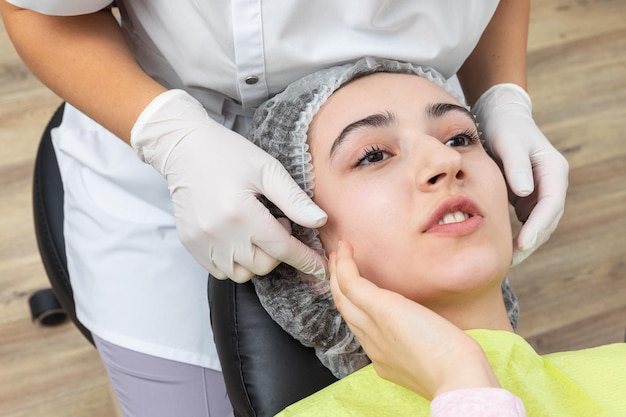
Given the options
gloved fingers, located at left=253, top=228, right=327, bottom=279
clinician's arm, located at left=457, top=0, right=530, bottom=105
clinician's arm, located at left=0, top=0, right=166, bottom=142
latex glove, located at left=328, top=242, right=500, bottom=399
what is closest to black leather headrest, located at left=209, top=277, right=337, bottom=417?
gloved fingers, located at left=253, top=228, right=327, bottom=279

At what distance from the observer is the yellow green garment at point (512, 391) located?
3.72ft

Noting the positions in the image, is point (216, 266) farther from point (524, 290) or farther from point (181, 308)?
→ point (524, 290)

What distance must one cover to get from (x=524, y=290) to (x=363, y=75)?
116 cm

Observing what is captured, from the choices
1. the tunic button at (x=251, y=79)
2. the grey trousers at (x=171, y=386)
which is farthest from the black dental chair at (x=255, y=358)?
the tunic button at (x=251, y=79)

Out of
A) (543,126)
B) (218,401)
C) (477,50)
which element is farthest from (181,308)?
(543,126)

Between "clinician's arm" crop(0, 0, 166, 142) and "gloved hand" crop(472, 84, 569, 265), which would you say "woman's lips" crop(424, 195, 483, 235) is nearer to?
"gloved hand" crop(472, 84, 569, 265)

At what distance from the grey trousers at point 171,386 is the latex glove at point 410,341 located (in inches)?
16.8

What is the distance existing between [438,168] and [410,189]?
0.16ft

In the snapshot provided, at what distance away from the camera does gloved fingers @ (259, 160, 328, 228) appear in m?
1.18

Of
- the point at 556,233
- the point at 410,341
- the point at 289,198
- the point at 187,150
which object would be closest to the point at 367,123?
the point at 289,198

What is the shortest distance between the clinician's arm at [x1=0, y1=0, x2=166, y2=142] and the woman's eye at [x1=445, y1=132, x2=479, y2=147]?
0.46 metres

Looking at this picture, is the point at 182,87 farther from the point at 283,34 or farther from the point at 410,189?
the point at 410,189

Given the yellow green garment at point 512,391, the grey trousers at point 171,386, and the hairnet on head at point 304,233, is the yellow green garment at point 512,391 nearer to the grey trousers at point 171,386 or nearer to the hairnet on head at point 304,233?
the hairnet on head at point 304,233

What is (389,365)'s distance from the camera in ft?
3.31
